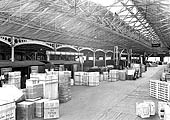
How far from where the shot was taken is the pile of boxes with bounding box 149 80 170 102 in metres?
11.0

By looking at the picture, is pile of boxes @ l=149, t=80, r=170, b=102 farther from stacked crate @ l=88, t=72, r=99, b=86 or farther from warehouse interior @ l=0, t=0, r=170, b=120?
stacked crate @ l=88, t=72, r=99, b=86

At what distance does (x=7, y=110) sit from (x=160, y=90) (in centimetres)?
906

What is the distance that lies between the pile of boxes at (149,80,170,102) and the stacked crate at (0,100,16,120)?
337 inches

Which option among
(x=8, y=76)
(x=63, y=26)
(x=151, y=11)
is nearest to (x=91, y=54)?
(x=63, y=26)

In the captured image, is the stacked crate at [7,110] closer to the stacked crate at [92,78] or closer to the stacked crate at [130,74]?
the stacked crate at [92,78]

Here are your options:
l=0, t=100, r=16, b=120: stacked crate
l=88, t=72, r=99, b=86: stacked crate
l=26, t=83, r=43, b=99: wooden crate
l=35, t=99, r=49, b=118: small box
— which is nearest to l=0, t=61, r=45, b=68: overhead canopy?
l=88, t=72, r=99, b=86: stacked crate

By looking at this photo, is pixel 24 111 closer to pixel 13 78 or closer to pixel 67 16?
pixel 13 78

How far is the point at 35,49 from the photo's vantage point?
25.8 m

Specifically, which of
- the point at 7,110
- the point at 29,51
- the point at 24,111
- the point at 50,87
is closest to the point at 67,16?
the point at 50,87

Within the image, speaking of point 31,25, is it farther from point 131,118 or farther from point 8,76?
point 131,118

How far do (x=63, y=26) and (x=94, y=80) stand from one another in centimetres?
764

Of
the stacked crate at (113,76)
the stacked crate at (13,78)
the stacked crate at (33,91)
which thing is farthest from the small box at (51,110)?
the stacked crate at (113,76)

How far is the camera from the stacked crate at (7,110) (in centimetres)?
649

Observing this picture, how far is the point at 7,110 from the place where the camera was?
22.0 ft
